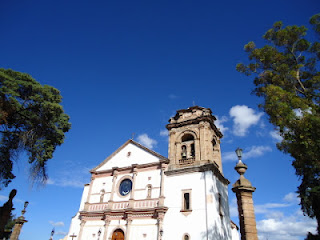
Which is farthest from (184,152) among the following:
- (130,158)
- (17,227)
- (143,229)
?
(17,227)

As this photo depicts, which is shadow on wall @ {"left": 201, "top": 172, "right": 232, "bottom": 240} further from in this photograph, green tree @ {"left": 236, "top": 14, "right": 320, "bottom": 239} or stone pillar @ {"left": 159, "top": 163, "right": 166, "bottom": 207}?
green tree @ {"left": 236, "top": 14, "right": 320, "bottom": 239}

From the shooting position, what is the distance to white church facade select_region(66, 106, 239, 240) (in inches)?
625

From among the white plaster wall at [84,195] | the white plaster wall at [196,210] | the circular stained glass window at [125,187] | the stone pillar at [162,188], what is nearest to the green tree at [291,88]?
the white plaster wall at [196,210]

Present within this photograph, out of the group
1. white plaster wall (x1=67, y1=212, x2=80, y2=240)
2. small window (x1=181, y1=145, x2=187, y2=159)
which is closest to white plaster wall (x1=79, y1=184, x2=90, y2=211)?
white plaster wall (x1=67, y1=212, x2=80, y2=240)

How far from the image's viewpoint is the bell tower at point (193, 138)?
59.4ft

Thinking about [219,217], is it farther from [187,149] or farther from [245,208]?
[245,208]

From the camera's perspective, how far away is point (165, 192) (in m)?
17.6

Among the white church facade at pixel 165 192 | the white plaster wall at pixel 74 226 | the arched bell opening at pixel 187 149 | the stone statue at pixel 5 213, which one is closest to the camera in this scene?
the stone statue at pixel 5 213

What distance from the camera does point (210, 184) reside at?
Result: 1622 centimetres

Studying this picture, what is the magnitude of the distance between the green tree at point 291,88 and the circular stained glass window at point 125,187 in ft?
43.4

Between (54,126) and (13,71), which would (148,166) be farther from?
(13,71)

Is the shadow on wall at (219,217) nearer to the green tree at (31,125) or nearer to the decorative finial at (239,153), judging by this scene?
the decorative finial at (239,153)

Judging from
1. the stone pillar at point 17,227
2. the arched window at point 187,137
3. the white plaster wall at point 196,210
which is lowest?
the stone pillar at point 17,227

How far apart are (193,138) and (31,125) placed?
41.8ft
